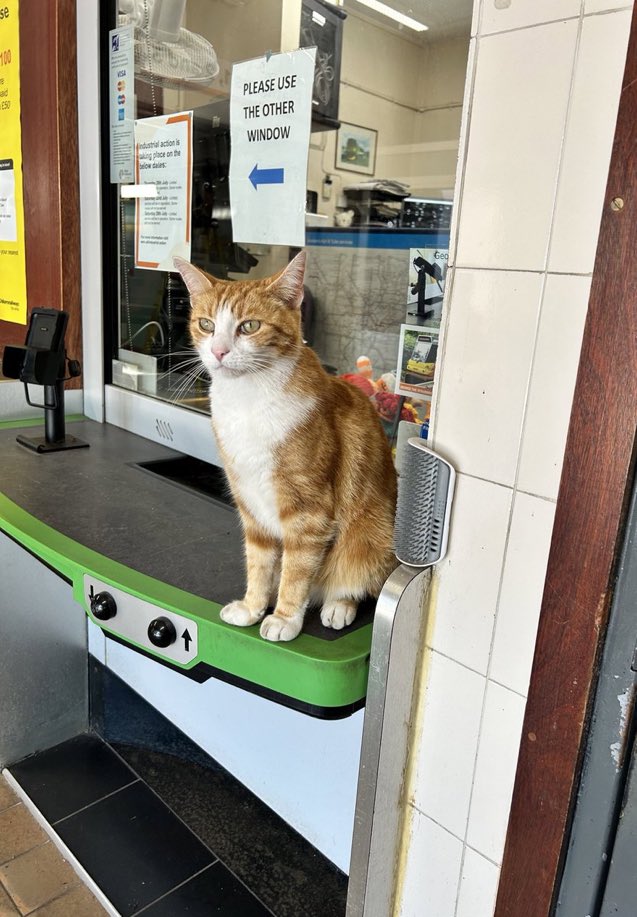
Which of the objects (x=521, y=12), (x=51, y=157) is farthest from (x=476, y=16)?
(x=51, y=157)

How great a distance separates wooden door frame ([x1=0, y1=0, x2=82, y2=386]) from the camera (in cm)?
165

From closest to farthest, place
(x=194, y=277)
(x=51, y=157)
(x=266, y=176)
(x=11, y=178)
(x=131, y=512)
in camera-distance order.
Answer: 1. (x=194, y=277)
2. (x=131, y=512)
3. (x=266, y=176)
4. (x=51, y=157)
5. (x=11, y=178)

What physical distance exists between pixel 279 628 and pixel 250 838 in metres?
0.92

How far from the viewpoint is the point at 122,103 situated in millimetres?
1614

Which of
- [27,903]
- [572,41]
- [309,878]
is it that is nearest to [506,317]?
[572,41]

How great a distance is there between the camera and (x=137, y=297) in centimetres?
173

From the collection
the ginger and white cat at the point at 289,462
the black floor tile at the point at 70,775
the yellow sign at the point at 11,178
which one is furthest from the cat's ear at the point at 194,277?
the black floor tile at the point at 70,775

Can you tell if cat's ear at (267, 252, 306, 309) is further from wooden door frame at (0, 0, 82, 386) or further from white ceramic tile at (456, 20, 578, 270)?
wooden door frame at (0, 0, 82, 386)

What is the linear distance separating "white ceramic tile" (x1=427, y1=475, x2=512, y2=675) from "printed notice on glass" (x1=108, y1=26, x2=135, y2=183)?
1.29 meters

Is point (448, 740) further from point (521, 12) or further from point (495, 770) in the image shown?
point (521, 12)

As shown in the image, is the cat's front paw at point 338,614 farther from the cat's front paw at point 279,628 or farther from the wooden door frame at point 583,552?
the wooden door frame at point 583,552

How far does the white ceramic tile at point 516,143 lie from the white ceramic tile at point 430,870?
74cm

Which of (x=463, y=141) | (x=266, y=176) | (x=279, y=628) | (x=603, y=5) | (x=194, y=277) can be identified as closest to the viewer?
(x=603, y=5)

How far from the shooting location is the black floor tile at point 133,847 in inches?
55.7
